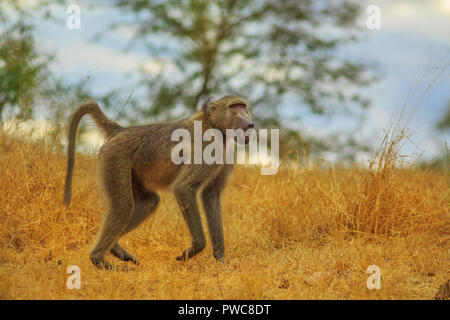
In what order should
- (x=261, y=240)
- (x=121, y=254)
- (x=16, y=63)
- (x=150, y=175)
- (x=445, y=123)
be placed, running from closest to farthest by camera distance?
(x=121, y=254)
(x=150, y=175)
(x=261, y=240)
(x=16, y=63)
(x=445, y=123)

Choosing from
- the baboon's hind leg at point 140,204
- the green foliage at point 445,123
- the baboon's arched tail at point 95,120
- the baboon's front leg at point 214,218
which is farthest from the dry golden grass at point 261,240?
the green foliage at point 445,123

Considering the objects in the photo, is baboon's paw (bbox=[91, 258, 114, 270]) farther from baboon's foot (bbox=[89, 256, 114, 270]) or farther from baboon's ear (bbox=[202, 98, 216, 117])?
baboon's ear (bbox=[202, 98, 216, 117])

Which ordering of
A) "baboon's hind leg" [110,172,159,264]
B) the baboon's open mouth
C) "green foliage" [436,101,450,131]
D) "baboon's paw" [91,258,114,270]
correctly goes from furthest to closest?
"green foliage" [436,101,450,131], "baboon's hind leg" [110,172,159,264], the baboon's open mouth, "baboon's paw" [91,258,114,270]

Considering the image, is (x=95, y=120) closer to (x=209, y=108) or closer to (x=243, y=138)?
(x=209, y=108)

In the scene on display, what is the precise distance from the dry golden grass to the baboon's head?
1098 mm

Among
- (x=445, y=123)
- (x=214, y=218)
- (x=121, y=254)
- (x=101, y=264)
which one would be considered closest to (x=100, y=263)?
(x=101, y=264)

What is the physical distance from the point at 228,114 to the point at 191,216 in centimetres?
111

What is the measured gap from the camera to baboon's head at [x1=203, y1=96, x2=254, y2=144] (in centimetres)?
466

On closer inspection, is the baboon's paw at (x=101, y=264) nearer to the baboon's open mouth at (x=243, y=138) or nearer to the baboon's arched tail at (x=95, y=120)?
Answer: the baboon's arched tail at (x=95, y=120)

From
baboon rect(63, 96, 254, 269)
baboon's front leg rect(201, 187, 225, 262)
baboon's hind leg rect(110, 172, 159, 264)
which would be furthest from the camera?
baboon's hind leg rect(110, 172, 159, 264)

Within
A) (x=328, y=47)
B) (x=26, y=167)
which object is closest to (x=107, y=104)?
(x=328, y=47)

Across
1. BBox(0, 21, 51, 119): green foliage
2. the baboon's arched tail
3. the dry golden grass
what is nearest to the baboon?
the baboon's arched tail

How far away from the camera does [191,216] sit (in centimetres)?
443
